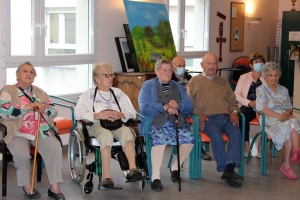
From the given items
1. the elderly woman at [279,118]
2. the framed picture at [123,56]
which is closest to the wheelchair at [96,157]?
the elderly woman at [279,118]

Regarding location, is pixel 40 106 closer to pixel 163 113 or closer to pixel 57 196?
pixel 57 196

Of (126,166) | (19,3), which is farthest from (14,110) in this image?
(19,3)

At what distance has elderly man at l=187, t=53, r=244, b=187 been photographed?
15.5 feet

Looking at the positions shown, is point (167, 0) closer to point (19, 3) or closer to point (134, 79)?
point (134, 79)

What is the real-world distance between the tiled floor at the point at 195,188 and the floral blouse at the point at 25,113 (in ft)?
1.63

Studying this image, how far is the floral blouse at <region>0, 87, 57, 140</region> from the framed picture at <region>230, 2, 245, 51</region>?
555 centimetres

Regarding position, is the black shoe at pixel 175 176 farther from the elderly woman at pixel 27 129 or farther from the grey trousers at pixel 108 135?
the elderly woman at pixel 27 129

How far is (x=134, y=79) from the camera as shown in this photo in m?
6.16

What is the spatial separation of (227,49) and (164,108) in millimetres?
4909

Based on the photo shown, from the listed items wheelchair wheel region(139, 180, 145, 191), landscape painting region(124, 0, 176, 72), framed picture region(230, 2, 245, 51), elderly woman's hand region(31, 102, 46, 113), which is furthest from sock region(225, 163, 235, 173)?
framed picture region(230, 2, 245, 51)

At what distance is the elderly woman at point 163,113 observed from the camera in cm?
453

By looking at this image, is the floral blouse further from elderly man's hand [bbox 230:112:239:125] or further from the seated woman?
elderly man's hand [bbox 230:112:239:125]

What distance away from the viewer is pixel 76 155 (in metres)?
4.70

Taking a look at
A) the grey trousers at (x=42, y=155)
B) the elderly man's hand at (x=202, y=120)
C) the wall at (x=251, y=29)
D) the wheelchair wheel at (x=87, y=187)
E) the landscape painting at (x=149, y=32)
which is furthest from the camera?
the wall at (x=251, y=29)
